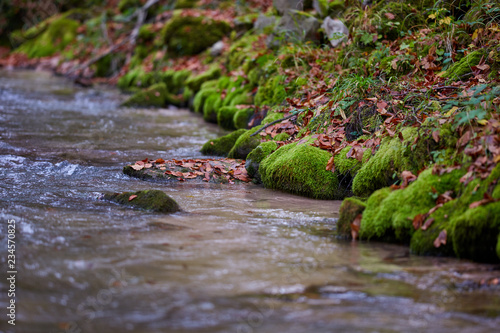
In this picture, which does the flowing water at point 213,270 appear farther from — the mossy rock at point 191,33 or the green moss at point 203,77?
the mossy rock at point 191,33

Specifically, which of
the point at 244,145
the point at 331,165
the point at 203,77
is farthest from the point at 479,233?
the point at 203,77

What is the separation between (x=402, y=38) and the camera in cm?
730

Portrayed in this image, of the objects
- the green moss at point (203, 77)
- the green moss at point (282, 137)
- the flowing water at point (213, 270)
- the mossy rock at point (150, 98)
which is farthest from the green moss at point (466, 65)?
the mossy rock at point (150, 98)

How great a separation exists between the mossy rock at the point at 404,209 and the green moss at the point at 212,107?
681cm

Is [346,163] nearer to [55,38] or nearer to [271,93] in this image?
[271,93]

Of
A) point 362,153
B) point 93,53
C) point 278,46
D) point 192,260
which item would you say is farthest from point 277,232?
point 93,53

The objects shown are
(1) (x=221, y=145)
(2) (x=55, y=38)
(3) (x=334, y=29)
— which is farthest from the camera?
(2) (x=55, y=38)

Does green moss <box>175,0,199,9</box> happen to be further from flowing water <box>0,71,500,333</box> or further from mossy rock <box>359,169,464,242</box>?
mossy rock <box>359,169,464,242</box>

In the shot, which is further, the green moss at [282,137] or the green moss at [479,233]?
the green moss at [282,137]

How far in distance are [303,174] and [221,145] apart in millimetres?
2172

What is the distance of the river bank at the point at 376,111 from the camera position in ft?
12.5

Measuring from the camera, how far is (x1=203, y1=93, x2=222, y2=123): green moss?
10.5 m

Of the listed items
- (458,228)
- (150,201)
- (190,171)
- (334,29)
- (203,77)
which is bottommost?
(150,201)

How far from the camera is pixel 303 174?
546 centimetres
